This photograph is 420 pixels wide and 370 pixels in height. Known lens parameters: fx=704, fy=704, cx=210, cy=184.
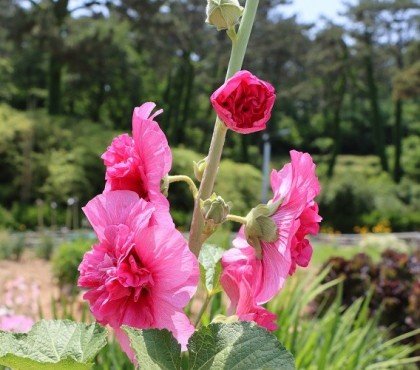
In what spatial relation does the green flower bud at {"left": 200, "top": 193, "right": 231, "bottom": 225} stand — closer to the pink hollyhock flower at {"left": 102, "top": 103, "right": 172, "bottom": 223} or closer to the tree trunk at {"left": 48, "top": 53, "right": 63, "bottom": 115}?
the pink hollyhock flower at {"left": 102, "top": 103, "right": 172, "bottom": 223}

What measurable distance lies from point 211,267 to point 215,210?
0.57ft

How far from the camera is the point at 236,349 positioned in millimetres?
718

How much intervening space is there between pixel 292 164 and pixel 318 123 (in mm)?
37895

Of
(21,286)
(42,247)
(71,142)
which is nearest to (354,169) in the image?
(71,142)

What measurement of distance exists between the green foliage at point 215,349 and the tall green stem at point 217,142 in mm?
158

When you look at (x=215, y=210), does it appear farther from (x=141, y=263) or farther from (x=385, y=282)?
(x=385, y=282)

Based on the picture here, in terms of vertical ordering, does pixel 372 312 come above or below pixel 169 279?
below

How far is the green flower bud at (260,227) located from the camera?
84cm

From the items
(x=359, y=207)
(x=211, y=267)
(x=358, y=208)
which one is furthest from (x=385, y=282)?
(x=359, y=207)

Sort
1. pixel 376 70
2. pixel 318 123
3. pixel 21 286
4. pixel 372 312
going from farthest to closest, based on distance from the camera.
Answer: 1. pixel 376 70
2. pixel 318 123
3. pixel 372 312
4. pixel 21 286

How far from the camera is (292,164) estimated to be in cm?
85

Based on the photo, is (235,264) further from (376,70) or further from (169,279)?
(376,70)

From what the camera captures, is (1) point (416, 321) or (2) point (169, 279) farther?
(1) point (416, 321)

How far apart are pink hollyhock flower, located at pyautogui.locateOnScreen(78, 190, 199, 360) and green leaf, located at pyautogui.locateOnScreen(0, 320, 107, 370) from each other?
0.02 meters
